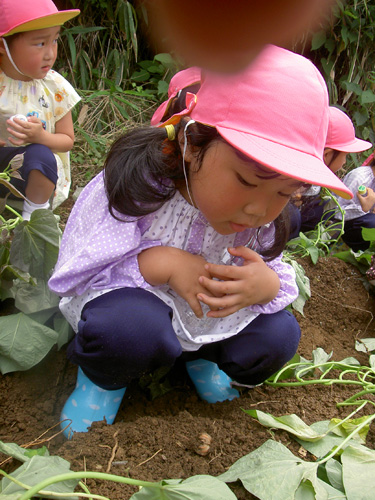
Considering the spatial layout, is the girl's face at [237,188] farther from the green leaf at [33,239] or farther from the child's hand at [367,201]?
the child's hand at [367,201]

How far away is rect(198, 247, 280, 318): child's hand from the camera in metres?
0.96

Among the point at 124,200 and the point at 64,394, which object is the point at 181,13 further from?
the point at 64,394

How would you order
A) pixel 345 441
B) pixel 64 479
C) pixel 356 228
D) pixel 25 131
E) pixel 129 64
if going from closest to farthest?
pixel 64 479 → pixel 345 441 → pixel 25 131 → pixel 356 228 → pixel 129 64

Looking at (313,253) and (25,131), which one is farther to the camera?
(313,253)

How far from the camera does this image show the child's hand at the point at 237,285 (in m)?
0.96

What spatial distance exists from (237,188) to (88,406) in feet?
1.79

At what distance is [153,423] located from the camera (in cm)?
98

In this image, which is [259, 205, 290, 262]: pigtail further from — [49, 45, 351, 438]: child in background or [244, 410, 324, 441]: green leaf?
[244, 410, 324, 441]: green leaf

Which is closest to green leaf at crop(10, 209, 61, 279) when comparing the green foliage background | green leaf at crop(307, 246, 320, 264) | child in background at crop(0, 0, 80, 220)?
child in background at crop(0, 0, 80, 220)

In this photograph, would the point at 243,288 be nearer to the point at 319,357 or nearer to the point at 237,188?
the point at 237,188

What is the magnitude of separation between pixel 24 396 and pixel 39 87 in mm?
1181

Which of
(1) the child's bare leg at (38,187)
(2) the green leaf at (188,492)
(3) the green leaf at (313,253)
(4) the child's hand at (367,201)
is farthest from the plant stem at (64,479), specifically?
(4) the child's hand at (367,201)

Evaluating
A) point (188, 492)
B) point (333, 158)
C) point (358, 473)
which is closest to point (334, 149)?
point (333, 158)

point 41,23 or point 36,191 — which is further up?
point 41,23
